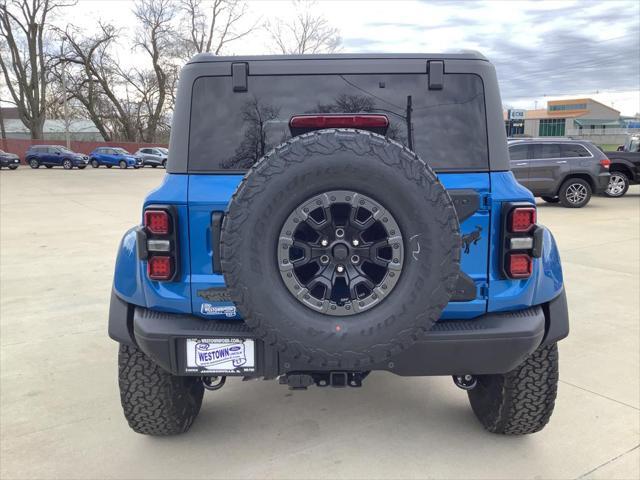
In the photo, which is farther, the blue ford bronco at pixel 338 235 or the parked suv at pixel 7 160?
the parked suv at pixel 7 160

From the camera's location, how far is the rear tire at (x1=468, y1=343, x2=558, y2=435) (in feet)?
8.51

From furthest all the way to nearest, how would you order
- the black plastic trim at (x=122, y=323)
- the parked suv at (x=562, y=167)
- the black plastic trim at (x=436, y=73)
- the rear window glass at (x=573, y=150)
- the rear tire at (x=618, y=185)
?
the rear tire at (x=618, y=185) → the rear window glass at (x=573, y=150) → the parked suv at (x=562, y=167) → the black plastic trim at (x=122, y=323) → the black plastic trim at (x=436, y=73)

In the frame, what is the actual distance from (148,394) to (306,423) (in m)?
0.92

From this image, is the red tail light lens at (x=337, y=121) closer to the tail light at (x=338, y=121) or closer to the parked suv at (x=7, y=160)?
the tail light at (x=338, y=121)

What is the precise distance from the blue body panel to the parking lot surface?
85 cm

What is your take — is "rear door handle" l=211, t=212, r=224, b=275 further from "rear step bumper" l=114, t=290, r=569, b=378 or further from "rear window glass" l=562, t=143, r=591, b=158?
"rear window glass" l=562, t=143, r=591, b=158

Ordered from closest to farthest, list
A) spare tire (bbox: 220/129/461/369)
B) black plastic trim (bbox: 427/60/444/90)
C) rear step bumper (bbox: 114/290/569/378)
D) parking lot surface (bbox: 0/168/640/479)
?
→ spare tire (bbox: 220/129/461/369) < rear step bumper (bbox: 114/290/569/378) < black plastic trim (bbox: 427/60/444/90) < parking lot surface (bbox: 0/168/640/479)

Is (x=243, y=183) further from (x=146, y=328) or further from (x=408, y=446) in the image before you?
(x=408, y=446)

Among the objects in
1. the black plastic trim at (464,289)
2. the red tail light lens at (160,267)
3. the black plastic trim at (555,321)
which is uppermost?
the red tail light lens at (160,267)

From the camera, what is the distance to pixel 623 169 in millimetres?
14383

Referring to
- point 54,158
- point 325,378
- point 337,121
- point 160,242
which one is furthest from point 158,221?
point 54,158

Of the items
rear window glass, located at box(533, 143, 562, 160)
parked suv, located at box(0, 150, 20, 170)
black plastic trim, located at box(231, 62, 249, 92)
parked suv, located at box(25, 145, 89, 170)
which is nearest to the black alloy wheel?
black plastic trim, located at box(231, 62, 249, 92)

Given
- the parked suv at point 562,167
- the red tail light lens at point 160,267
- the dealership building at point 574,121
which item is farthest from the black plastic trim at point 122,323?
the dealership building at point 574,121

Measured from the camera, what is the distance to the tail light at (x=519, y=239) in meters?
2.26
